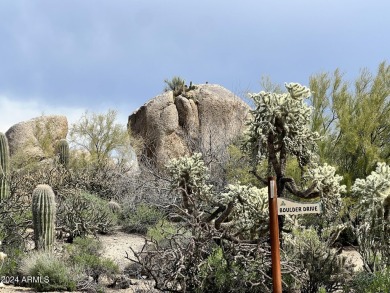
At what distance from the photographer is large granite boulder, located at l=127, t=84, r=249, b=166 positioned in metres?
24.4

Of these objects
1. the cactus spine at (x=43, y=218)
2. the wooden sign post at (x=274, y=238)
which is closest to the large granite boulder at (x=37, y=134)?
the cactus spine at (x=43, y=218)

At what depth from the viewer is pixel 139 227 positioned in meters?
14.9

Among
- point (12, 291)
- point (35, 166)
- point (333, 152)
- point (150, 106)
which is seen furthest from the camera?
point (150, 106)

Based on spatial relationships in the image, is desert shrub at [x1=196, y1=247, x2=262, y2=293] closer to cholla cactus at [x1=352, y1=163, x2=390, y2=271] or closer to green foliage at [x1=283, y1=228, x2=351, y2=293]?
green foliage at [x1=283, y1=228, x2=351, y2=293]

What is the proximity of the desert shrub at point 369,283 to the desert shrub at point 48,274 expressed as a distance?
4.42 meters

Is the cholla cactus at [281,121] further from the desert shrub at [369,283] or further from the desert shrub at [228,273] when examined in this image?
the desert shrub at [369,283]

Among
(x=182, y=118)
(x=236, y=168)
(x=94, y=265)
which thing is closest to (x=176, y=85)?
(x=182, y=118)

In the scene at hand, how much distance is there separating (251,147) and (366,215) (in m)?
1.84

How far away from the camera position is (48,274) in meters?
9.06

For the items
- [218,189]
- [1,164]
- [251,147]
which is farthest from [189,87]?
[251,147]

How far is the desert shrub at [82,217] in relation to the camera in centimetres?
1274

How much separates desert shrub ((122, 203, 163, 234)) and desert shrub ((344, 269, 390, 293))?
26.3 ft

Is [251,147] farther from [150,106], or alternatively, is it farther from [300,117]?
[150,106]

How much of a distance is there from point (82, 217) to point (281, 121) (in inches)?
292
